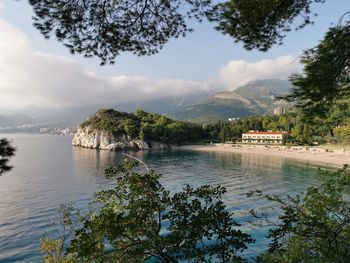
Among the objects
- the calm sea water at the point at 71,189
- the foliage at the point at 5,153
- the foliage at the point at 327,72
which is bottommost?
the calm sea water at the point at 71,189

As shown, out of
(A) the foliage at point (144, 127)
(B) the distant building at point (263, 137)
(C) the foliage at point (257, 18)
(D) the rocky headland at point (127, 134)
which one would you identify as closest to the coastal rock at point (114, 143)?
(D) the rocky headland at point (127, 134)

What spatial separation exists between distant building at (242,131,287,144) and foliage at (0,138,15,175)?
401ft

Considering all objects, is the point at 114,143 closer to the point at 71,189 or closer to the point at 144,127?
the point at 144,127

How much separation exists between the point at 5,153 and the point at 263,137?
127286 millimetres

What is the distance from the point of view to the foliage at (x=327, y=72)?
297 inches

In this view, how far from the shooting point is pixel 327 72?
24.8ft

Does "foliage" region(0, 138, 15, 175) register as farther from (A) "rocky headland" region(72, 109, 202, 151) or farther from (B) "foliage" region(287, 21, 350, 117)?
(A) "rocky headland" region(72, 109, 202, 151)

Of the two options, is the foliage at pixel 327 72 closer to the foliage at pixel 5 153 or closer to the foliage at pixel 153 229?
the foliage at pixel 153 229

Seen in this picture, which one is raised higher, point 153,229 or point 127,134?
point 127,134

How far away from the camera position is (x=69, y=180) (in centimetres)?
4819

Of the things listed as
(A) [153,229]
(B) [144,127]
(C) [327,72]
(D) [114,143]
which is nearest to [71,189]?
(A) [153,229]

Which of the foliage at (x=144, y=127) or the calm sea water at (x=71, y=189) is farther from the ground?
the foliage at (x=144, y=127)

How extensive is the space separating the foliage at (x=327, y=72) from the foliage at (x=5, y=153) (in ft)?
23.3

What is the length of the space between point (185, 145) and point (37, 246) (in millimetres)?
111158
